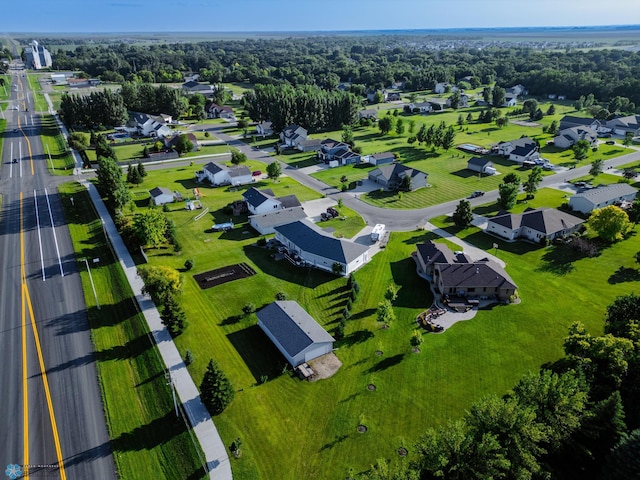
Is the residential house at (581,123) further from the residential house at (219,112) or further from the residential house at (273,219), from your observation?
the residential house at (219,112)

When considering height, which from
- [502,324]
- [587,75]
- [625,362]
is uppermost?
[587,75]

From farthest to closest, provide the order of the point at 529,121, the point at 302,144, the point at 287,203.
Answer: the point at 529,121, the point at 302,144, the point at 287,203

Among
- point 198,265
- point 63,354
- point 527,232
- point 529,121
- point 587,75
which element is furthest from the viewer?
point 587,75

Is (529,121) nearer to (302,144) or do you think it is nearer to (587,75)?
(587,75)

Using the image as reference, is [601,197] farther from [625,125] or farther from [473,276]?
[625,125]

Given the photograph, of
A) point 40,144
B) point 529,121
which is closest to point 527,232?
point 529,121

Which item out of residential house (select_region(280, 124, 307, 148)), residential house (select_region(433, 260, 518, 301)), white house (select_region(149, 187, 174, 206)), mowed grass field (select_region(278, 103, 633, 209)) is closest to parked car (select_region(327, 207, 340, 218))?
mowed grass field (select_region(278, 103, 633, 209))
